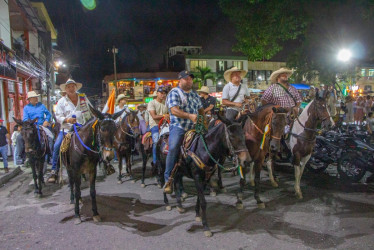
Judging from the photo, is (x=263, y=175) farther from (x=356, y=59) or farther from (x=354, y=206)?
(x=356, y=59)

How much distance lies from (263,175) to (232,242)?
5.04 metres

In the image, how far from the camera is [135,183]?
344 inches

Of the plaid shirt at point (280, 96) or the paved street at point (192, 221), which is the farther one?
the plaid shirt at point (280, 96)

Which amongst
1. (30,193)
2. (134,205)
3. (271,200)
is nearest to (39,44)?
(30,193)

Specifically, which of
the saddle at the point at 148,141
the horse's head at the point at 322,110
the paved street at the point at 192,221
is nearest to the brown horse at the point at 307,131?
the horse's head at the point at 322,110

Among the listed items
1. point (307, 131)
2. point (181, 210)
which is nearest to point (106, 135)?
point (181, 210)

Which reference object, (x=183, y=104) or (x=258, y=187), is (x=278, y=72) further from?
(x=183, y=104)

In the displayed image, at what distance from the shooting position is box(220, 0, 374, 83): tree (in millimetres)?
8414

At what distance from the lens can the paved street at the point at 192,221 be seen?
4664 millimetres

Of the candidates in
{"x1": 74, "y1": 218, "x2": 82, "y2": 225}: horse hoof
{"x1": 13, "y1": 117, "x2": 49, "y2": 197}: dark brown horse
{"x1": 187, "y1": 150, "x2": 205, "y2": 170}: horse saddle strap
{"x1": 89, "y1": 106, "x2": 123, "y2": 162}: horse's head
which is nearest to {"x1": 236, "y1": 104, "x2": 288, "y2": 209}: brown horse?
{"x1": 187, "y1": 150, "x2": 205, "y2": 170}: horse saddle strap

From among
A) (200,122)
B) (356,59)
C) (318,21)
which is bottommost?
(200,122)

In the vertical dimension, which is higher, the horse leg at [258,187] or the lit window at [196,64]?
the lit window at [196,64]

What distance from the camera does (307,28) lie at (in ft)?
32.8

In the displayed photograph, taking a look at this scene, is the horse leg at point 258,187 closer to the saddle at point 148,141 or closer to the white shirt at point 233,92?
the white shirt at point 233,92
